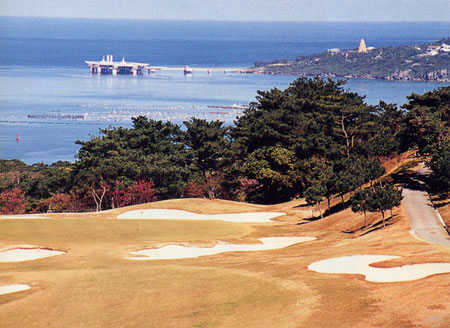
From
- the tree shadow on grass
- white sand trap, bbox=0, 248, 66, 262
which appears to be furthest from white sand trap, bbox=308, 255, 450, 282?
white sand trap, bbox=0, 248, 66, 262

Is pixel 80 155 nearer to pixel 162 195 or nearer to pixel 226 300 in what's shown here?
pixel 162 195

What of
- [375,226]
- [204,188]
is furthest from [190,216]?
[204,188]

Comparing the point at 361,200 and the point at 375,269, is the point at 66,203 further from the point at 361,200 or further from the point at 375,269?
the point at 375,269

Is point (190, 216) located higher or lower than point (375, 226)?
lower

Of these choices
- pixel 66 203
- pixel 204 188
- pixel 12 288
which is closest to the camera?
pixel 12 288

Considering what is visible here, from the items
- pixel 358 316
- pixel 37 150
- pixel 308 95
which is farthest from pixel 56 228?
pixel 37 150

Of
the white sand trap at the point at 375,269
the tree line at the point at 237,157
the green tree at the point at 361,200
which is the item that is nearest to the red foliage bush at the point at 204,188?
the tree line at the point at 237,157

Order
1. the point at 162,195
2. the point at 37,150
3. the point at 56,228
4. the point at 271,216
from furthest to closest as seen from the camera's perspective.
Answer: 1. the point at 37,150
2. the point at 162,195
3. the point at 271,216
4. the point at 56,228

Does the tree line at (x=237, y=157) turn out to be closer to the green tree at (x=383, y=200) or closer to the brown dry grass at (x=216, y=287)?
the green tree at (x=383, y=200)
